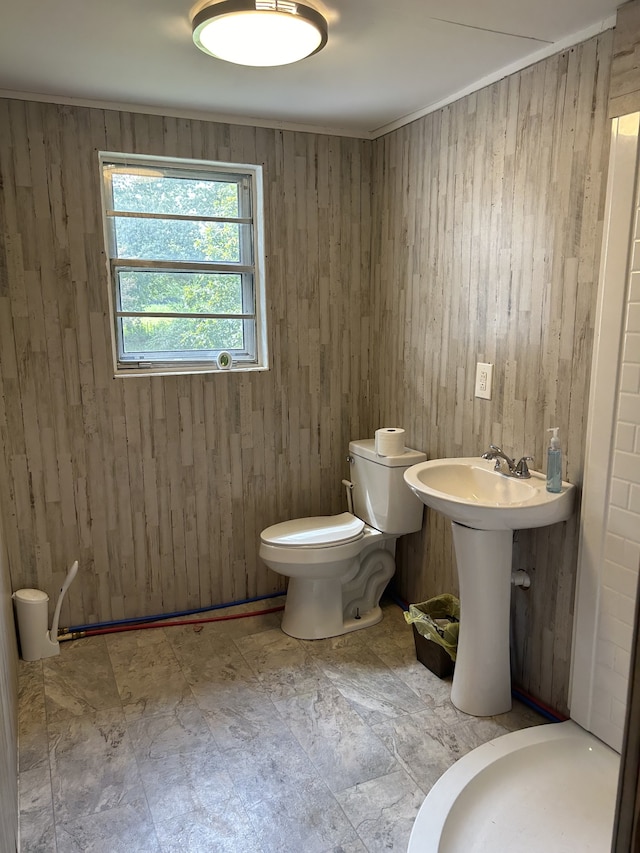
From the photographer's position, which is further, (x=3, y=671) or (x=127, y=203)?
(x=127, y=203)

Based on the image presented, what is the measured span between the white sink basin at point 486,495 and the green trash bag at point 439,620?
0.54 m

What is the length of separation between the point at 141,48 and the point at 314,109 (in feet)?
2.88

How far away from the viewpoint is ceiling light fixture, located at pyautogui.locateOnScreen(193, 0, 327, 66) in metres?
1.70

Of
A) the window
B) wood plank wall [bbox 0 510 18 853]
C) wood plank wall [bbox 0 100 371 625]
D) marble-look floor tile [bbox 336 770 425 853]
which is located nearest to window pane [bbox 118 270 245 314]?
the window

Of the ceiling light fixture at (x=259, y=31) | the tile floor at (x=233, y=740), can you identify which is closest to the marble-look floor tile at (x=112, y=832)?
the tile floor at (x=233, y=740)

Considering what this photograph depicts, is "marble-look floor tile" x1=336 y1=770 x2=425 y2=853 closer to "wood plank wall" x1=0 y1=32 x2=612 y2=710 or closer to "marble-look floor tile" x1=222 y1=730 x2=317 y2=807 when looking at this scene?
"marble-look floor tile" x1=222 y1=730 x2=317 y2=807

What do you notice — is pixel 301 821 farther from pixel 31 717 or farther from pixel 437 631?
pixel 31 717

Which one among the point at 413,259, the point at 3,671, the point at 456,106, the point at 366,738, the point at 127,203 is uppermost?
the point at 456,106

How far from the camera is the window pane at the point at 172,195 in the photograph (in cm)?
279

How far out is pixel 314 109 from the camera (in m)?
2.71

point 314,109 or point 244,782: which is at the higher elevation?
point 314,109

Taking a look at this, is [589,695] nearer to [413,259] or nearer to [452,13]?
[413,259]

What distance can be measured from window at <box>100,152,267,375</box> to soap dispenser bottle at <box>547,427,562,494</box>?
1.48m

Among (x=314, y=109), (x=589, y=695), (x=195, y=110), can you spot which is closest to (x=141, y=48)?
(x=195, y=110)
